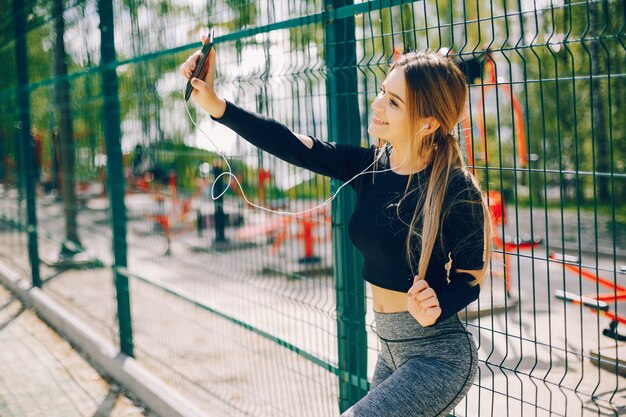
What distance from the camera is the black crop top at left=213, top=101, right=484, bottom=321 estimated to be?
2.10 m

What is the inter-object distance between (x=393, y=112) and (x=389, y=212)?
0.32 meters

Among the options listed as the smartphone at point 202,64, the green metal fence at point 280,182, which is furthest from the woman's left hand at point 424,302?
the smartphone at point 202,64

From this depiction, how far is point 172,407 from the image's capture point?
411 centimetres

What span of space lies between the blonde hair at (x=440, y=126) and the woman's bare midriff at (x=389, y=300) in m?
0.12

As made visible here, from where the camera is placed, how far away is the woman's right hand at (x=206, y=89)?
7.72 ft

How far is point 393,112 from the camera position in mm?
2223

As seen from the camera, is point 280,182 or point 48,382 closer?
point 280,182

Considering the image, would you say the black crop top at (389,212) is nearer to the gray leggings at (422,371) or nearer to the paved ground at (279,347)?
the gray leggings at (422,371)

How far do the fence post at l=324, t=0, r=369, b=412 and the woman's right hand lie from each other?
25.2 inches

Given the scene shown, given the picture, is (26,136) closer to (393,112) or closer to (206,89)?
(206,89)

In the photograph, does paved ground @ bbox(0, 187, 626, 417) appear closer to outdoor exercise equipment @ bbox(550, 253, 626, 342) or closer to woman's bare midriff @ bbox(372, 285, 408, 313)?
outdoor exercise equipment @ bbox(550, 253, 626, 342)

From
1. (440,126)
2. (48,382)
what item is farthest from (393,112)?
(48,382)

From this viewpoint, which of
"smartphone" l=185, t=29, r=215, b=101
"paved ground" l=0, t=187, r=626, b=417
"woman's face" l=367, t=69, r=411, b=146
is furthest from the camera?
"paved ground" l=0, t=187, r=626, b=417

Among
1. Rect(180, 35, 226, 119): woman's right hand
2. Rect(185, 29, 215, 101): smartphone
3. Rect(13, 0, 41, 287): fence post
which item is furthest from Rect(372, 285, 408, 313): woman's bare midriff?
Rect(13, 0, 41, 287): fence post
